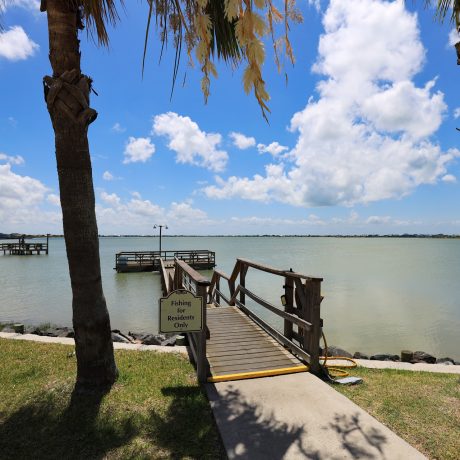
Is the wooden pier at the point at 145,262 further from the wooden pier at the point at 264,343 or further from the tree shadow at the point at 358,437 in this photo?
the tree shadow at the point at 358,437

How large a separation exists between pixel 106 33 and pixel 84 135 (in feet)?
4.80

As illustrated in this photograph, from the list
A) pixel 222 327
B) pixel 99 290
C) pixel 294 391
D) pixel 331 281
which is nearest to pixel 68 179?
pixel 99 290

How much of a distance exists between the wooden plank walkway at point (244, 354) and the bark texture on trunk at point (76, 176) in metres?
1.66

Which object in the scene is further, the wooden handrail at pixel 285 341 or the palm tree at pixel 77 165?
the wooden handrail at pixel 285 341

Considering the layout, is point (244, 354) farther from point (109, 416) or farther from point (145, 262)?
point (145, 262)

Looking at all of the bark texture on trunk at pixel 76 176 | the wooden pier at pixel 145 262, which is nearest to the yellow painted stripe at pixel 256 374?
the bark texture on trunk at pixel 76 176

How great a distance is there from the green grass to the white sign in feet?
6.63

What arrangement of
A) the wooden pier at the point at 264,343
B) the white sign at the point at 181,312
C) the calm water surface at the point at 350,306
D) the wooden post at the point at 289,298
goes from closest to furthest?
the white sign at the point at 181,312 < the wooden pier at the point at 264,343 < the wooden post at the point at 289,298 < the calm water surface at the point at 350,306

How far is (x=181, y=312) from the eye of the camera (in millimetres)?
4547

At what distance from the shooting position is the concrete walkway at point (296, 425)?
2975mm

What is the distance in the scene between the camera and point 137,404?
3.89 meters

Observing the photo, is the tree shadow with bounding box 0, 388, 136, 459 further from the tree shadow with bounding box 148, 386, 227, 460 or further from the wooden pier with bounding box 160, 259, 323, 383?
the wooden pier with bounding box 160, 259, 323, 383

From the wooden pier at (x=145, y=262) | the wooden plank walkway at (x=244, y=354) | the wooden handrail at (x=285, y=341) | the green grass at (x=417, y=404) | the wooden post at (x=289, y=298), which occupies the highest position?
the wooden post at (x=289, y=298)

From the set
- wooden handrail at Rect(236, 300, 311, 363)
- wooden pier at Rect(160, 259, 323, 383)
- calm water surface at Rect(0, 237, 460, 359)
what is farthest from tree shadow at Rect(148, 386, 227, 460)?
calm water surface at Rect(0, 237, 460, 359)
